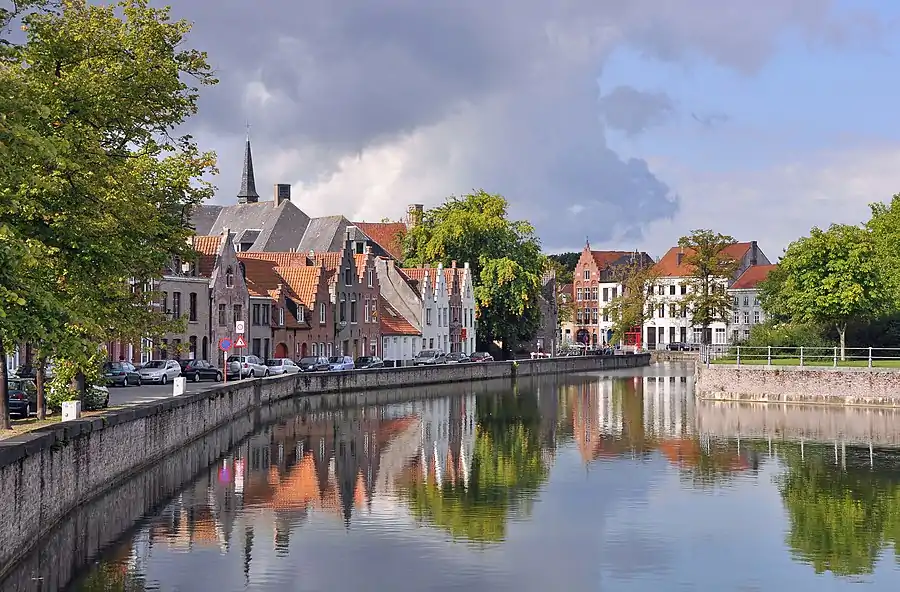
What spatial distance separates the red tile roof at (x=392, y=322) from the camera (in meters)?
101

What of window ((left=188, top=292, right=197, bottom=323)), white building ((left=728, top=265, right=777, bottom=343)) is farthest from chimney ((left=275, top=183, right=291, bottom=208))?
white building ((left=728, top=265, right=777, bottom=343))

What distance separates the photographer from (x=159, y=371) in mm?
61594

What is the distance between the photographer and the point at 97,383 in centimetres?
3734

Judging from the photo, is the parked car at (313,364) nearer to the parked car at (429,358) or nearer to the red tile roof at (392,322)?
the parked car at (429,358)

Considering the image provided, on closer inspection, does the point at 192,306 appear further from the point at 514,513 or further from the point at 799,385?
the point at 514,513

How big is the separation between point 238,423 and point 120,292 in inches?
730

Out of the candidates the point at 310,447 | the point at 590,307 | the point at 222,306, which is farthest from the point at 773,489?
the point at 590,307

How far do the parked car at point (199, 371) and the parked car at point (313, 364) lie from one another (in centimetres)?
1250

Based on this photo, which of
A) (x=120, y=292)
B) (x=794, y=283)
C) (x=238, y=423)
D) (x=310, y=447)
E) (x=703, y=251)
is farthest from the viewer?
(x=703, y=251)

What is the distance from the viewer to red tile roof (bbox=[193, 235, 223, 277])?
76.1 metres

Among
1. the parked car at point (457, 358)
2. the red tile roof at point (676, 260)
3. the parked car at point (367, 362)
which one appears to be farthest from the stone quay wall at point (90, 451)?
the red tile roof at point (676, 260)

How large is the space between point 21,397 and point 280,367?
122 feet

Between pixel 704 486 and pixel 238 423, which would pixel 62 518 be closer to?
pixel 704 486

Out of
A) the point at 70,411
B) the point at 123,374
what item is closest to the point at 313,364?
the point at 123,374
